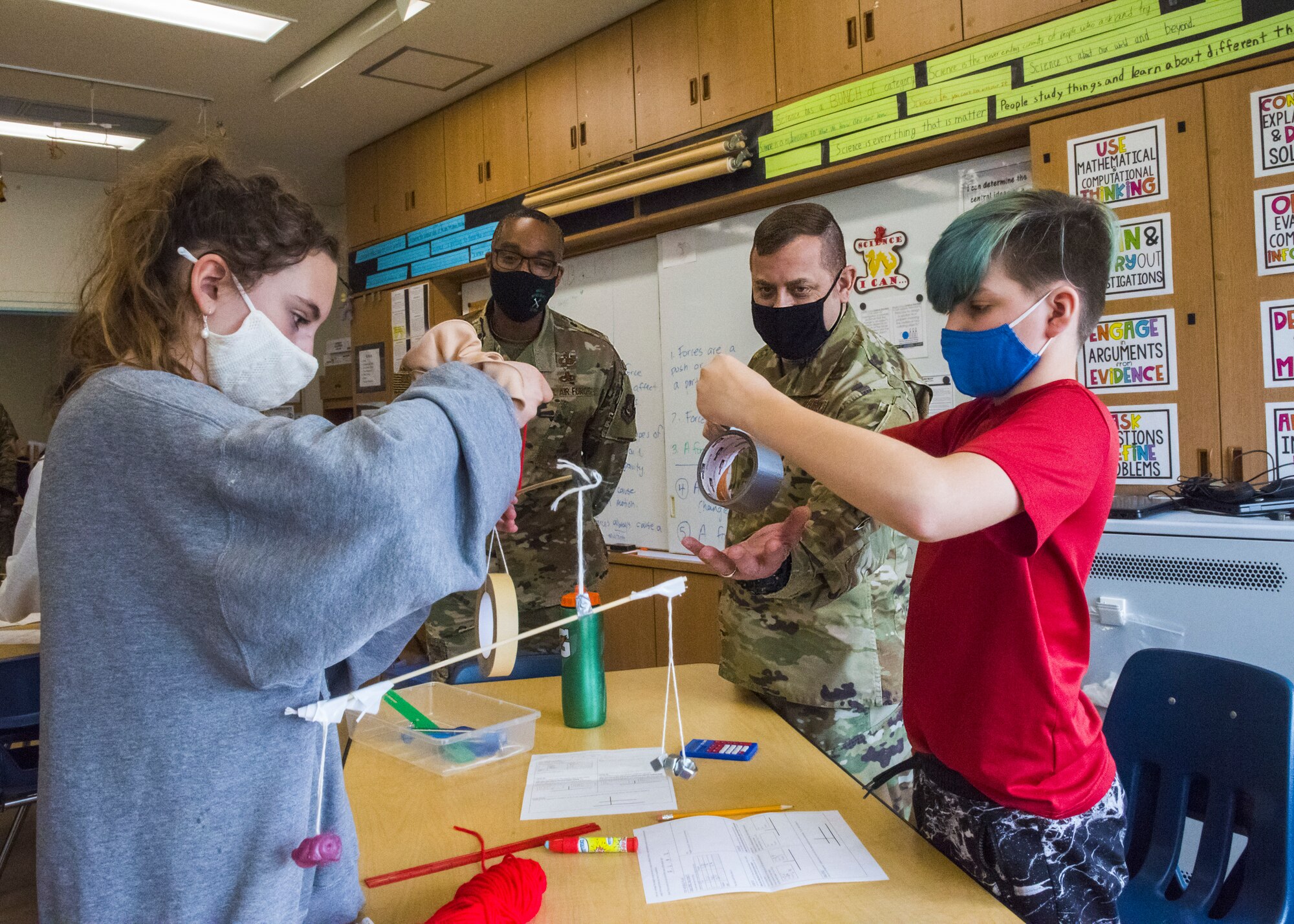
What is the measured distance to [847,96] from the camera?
3.09 metres

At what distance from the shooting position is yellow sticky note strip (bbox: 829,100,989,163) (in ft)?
9.08

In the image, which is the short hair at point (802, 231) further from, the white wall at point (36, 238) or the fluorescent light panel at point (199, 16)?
the white wall at point (36, 238)

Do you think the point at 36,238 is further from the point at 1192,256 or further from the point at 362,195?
the point at 1192,256

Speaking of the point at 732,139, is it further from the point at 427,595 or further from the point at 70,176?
the point at 70,176

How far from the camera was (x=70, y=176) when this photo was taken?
637 cm

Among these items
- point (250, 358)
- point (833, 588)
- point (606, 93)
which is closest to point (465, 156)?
point (606, 93)

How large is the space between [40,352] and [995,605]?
9392mm

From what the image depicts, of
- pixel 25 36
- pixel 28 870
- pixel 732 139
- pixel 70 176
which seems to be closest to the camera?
pixel 28 870

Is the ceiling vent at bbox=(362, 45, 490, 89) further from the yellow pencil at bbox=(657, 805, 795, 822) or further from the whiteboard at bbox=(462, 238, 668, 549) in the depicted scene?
the yellow pencil at bbox=(657, 805, 795, 822)

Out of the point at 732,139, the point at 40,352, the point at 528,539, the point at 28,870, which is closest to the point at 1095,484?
the point at 528,539

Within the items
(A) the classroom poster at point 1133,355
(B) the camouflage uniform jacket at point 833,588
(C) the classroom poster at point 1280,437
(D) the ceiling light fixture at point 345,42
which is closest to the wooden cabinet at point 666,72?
(D) the ceiling light fixture at point 345,42

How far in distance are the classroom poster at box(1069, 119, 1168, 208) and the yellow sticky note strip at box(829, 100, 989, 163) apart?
337 millimetres

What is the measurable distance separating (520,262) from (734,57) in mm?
1642

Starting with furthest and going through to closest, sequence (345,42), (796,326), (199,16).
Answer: (345,42) → (199,16) → (796,326)
